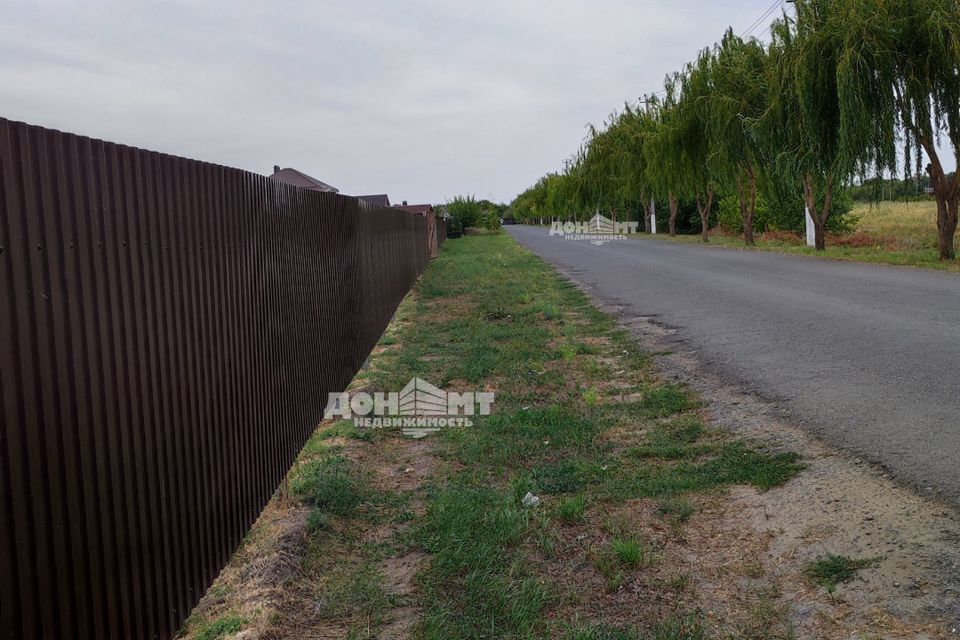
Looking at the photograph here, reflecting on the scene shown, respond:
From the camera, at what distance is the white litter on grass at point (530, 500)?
4.61 metres

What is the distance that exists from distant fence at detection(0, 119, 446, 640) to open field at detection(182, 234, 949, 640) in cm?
46

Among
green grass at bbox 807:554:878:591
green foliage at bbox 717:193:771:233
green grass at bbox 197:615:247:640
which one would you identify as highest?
green foliage at bbox 717:193:771:233

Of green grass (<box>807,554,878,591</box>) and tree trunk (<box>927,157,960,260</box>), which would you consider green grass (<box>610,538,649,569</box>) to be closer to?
green grass (<box>807,554,878,591</box>)

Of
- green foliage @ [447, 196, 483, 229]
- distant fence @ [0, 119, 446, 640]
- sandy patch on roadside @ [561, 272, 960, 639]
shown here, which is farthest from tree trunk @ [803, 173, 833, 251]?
green foliage @ [447, 196, 483, 229]

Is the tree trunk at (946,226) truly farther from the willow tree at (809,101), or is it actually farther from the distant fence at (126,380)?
the distant fence at (126,380)

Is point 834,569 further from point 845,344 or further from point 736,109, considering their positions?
point 736,109

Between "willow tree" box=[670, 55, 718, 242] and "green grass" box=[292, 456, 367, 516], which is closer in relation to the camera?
"green grass" box=[292, 456, 367, 516]

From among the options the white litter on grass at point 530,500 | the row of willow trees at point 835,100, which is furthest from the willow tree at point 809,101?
the white litter on grass at point 530,500

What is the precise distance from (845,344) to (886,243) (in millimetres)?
19042

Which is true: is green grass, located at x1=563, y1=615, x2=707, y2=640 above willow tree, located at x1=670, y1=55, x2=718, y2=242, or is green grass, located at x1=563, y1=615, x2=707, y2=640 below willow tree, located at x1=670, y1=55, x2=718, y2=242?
below

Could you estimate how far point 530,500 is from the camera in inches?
184

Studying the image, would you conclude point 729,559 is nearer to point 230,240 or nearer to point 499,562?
point 499,562

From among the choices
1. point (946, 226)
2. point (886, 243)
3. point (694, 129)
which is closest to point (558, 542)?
point (946, 226)

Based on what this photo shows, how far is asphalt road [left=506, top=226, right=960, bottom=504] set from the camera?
5031 millimetres
